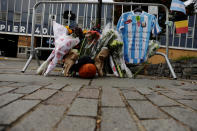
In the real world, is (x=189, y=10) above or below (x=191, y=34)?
above

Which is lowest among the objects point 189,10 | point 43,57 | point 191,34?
point 43,57

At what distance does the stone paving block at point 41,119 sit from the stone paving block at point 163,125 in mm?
467

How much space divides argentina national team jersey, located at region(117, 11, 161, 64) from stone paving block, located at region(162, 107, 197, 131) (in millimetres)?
2391

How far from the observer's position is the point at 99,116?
865 millimetres

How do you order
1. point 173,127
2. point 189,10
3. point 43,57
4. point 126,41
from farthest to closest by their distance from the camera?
point 43,57 → point 189,10 → point 126,41 → point 173,127

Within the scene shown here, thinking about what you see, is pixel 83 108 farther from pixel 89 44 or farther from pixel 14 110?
pixel 89 44

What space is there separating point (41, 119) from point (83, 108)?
0.28 metres

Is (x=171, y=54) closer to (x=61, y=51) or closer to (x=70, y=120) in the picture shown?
(x=61, y=51)

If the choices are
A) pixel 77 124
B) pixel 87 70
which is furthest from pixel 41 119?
pixel 87 70

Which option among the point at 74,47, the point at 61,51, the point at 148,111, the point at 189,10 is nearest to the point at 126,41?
the point at 74,47

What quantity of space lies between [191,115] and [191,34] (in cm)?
1432

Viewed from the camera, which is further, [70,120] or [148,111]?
[148,111]

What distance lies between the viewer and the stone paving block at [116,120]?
0.73 meters

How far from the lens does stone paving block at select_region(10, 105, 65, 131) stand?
0.69 meters
